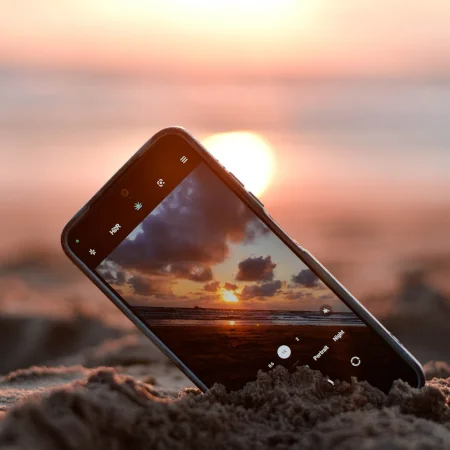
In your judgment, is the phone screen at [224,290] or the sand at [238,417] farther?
the phone screen at [224,290]

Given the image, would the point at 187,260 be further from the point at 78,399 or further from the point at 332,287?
the point at 78,399

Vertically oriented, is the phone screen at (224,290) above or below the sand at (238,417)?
above

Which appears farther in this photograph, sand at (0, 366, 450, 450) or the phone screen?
the phone screen

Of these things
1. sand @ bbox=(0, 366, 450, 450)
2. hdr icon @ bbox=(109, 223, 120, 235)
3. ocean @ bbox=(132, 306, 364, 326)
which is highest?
hdr icon @ bbox=(109, 223, 120, 235)

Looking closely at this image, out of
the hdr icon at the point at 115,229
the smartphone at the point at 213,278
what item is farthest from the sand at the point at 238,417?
the hdr icon at the point at 115,229

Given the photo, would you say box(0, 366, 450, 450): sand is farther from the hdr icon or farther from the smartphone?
the hdr icon

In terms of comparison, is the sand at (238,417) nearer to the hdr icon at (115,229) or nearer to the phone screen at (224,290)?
the phone screen at (224,290)

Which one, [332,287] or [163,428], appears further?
[332,287]

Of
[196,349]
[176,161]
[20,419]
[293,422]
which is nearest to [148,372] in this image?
[196,349]

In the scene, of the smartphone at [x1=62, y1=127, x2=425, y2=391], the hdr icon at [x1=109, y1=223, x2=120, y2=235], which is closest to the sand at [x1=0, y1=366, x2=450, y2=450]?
the smartphone at [x1=62, y1=127, x2=425, y2=391]
